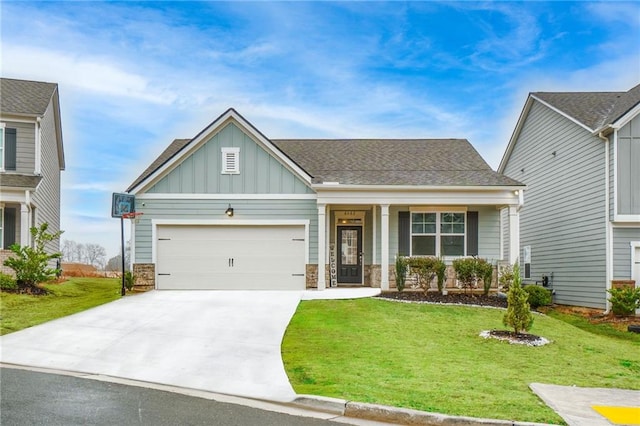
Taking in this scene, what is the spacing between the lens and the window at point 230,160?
19453mm

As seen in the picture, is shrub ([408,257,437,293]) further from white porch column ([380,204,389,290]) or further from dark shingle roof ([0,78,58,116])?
dark shingle roof ([0,78,58,116])

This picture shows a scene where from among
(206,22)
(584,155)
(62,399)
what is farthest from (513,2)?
(62,399)

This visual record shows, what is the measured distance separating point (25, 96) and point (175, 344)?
16770mm

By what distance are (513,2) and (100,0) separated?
1092cm

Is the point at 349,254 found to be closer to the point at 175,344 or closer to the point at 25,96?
the point at 175,344

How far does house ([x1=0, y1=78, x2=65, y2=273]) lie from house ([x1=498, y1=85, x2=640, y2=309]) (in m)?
18.0

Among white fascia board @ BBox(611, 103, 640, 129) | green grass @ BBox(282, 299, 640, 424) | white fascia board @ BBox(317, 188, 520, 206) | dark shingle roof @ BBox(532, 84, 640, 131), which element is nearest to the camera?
green grass @ BBox(282, 299, 640, 424)

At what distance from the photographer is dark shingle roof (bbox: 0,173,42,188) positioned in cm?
2098

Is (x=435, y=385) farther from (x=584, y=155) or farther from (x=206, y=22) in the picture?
(x=584, y=155)

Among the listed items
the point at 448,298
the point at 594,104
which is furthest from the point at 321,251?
Answer: the point at 594,104

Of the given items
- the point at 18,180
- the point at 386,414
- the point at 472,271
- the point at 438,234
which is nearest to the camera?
the point at 386,414

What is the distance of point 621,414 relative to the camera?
7.44 meters

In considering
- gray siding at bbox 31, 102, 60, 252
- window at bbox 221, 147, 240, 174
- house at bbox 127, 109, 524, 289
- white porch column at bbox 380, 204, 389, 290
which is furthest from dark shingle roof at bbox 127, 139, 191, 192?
white porch column at bbox 380, 204, 389, 290

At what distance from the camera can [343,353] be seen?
10453 millimetres
